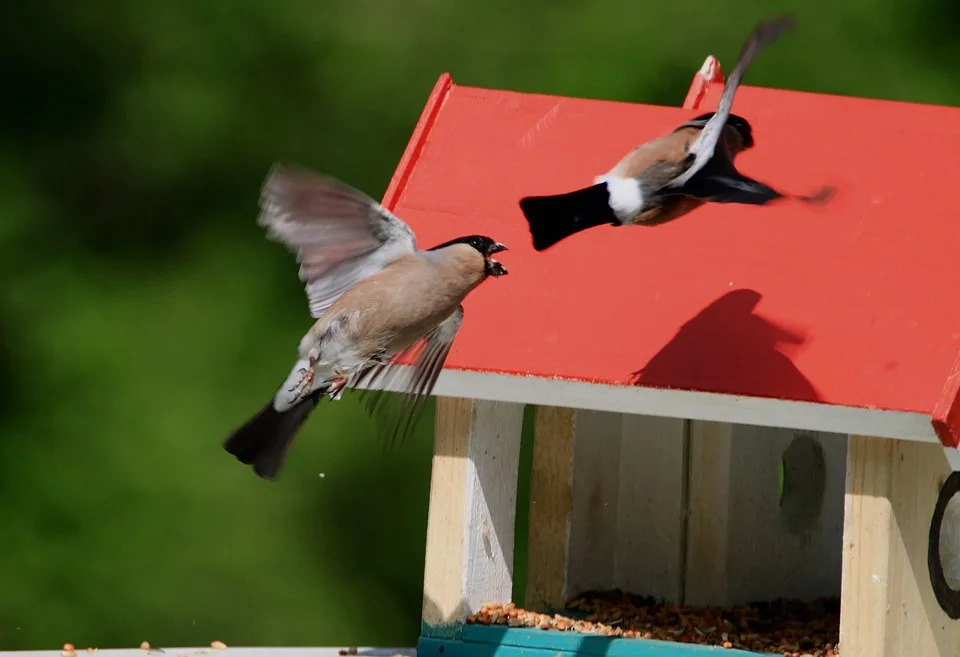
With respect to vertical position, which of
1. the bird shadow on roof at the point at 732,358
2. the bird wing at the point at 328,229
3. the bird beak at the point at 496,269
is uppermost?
the bird wing at the point at 328,229

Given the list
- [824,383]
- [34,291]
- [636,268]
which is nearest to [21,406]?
[34,291]

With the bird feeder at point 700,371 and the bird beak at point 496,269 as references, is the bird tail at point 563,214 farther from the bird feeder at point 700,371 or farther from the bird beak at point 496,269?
the bird feeder at point 700,371

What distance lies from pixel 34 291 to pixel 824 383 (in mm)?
3421

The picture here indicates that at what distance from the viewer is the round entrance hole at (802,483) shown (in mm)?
3492

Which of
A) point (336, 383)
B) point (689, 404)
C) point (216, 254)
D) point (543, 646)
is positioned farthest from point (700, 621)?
point (216, 254)

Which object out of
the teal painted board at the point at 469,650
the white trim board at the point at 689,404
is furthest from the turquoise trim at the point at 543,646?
the white trim board at the point at 689,404

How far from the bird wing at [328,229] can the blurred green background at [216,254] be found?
7.96ft

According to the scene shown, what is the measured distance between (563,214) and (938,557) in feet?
2.92

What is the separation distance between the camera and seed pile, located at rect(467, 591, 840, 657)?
2.87 m

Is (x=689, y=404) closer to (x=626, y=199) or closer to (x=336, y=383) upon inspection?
(x=626, y=199)

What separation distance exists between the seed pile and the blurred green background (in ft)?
6.64

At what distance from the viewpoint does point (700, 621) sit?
309cm

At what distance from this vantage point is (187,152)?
553 centimetres

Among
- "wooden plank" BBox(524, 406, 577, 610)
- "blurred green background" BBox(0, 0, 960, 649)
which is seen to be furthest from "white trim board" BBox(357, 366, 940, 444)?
"blurred green background" BBox(0, 0, 960, 649)
